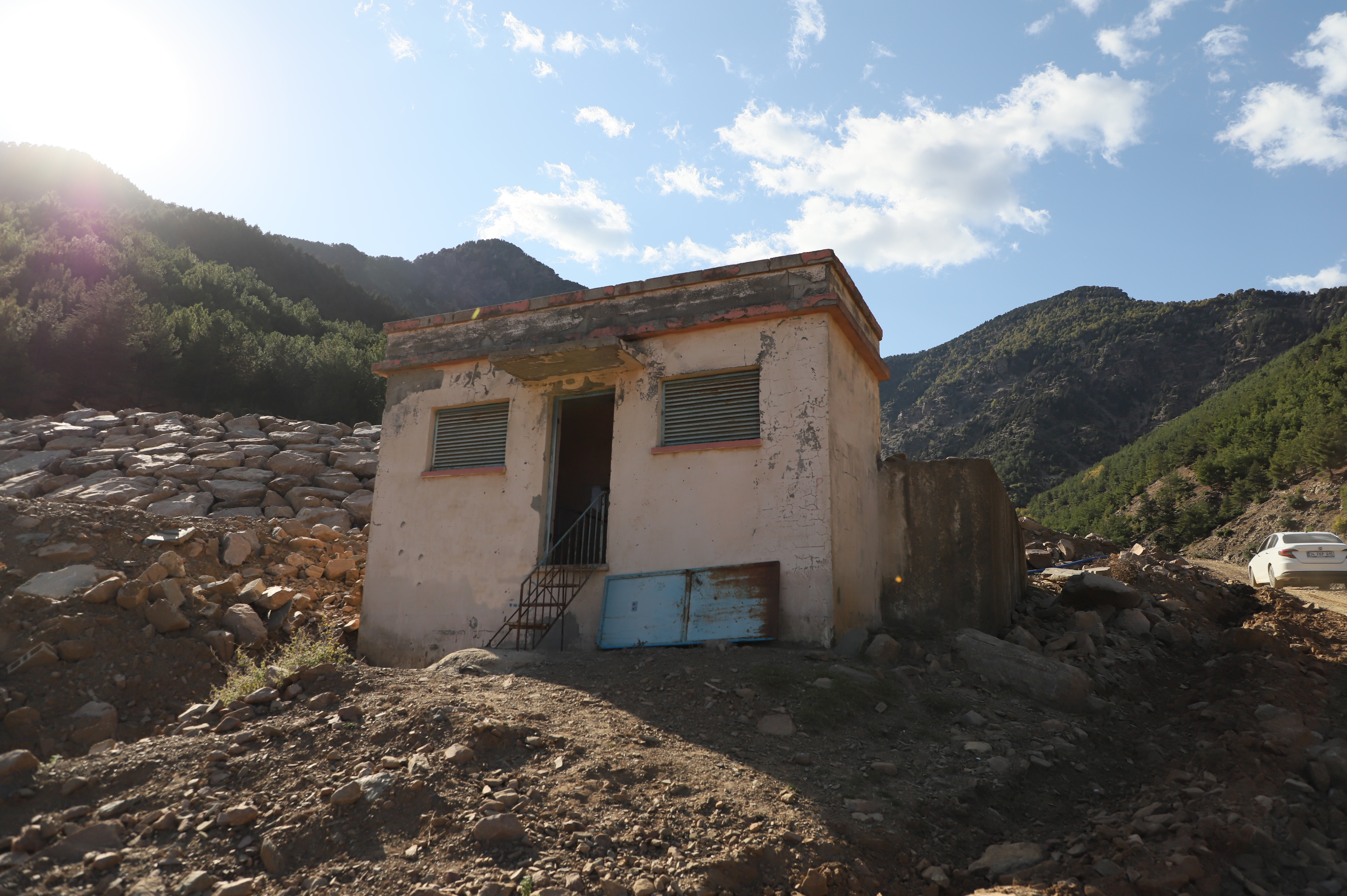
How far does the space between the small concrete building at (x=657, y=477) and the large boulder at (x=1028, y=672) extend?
105cm

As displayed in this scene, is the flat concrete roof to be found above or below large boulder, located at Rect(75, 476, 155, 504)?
above

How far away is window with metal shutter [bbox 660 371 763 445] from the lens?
8648 millimetres

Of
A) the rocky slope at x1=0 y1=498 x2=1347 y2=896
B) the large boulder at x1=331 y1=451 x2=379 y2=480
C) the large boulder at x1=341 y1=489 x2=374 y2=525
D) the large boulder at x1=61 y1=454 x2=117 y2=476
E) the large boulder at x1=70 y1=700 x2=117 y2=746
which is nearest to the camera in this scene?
the rocky slope at x1=0 y1=498 x2=1347 y2=896

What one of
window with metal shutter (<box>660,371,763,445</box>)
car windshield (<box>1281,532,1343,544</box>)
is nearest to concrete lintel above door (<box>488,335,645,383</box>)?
window with metal shutter (<box>660,371,763,445</box>)

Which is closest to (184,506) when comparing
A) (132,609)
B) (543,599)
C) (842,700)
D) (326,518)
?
(326,518)

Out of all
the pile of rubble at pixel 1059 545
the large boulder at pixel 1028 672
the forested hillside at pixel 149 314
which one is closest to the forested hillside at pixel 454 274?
the forested hillside at pixel 149 314

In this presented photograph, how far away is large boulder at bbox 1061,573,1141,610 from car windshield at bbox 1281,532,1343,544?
22.4 feet

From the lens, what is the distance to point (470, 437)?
1017 centimetres

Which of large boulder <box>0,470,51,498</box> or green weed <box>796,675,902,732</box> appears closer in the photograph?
green weed <box>796,675,902,732</box>

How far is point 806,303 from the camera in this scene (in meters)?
8.43

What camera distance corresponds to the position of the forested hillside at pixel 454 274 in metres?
73.0

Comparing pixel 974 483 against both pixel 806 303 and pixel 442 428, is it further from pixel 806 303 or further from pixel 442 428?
pixel 442 428

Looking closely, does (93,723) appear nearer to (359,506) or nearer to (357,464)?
(359,506)

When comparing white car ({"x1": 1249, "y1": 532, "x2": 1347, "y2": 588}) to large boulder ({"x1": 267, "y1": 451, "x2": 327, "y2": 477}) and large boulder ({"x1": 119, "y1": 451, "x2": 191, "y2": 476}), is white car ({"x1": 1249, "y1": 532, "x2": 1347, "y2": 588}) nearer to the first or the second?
large boulder ({"x1": 267, "y1": 451, "x2": 327, "y2": 477})
